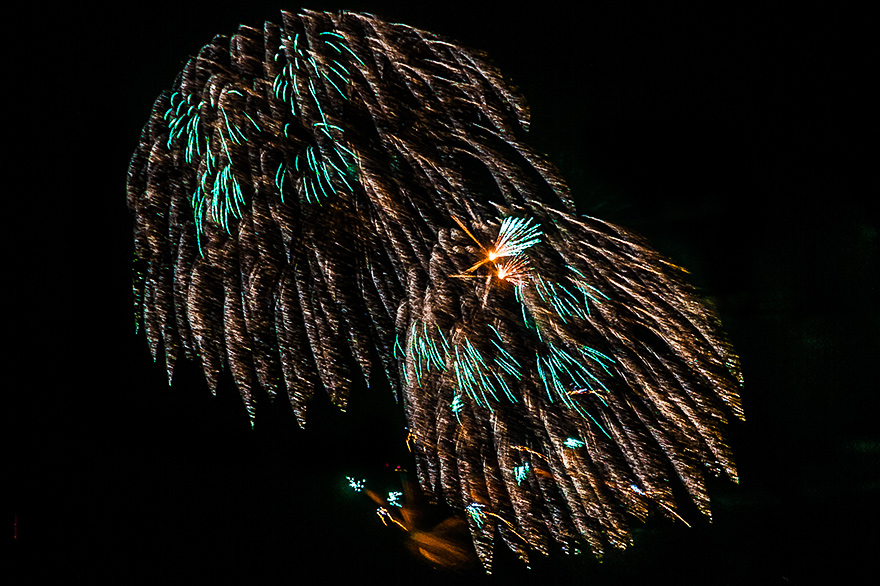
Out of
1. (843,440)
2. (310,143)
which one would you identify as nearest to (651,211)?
(843,440)

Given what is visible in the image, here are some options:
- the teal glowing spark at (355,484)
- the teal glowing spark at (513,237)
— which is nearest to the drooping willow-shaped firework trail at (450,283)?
the teal glowing spark at (513,237)

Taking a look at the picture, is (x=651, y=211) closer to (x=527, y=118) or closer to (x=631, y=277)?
(x=631, y=277)

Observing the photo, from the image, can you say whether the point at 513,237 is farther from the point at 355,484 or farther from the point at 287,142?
the point at 355,484

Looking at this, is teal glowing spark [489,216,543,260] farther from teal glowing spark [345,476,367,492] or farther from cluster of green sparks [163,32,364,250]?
teal glowing spark [345,476,367,492]

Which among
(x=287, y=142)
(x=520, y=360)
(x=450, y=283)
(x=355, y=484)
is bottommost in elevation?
(x=355, y=484)

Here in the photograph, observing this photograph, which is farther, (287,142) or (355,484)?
(355,484)

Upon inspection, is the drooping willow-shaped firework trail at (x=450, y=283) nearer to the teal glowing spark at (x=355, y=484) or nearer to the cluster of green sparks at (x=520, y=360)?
the cluster of green sparks at (x=520, y=360)

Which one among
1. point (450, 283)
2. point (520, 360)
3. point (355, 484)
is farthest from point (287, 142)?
point (355, 484)

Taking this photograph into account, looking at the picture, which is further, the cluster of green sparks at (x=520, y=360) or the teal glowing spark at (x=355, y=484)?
the teal glowing spark at (x=355, y=484)
